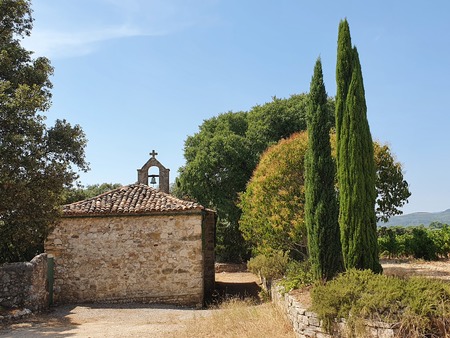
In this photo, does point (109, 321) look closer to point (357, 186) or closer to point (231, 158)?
point (357, 186)

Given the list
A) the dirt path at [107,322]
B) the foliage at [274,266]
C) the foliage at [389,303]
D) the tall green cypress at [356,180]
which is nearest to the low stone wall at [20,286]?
the dirt path at [107,322]

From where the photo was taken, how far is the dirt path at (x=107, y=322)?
431 inches

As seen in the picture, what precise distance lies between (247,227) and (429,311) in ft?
41.0

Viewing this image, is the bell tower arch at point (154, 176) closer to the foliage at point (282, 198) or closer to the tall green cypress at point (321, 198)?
the foliage at point (282, 198)

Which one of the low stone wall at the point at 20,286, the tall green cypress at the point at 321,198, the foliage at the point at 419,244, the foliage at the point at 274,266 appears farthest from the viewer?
the foliage at the point at 419,244

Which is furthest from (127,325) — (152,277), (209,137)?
(209,137)

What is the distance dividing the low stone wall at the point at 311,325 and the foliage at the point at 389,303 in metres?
0.13

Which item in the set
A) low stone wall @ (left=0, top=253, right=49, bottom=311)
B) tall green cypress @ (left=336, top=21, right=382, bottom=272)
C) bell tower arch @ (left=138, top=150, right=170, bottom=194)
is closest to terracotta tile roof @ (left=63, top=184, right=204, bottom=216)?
bell tower arch @ (left=138, top=150, right=170, bottom=194)

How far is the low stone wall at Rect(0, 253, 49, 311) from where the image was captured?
44.1 feet

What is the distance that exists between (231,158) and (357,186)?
19.2 meters

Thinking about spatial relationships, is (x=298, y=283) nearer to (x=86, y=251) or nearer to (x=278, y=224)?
(x=278, y=224)

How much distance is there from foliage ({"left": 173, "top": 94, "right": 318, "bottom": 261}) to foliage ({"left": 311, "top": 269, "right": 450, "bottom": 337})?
66.5ft

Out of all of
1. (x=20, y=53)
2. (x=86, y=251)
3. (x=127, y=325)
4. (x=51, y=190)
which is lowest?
(x=127, y=325)

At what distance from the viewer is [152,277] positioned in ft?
52.8
